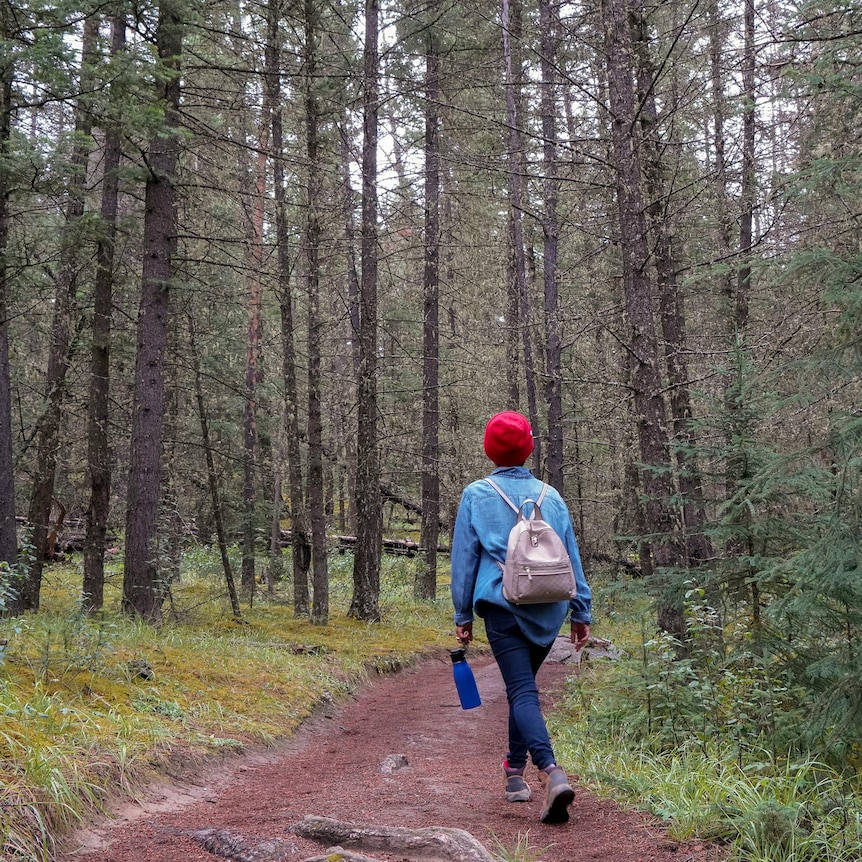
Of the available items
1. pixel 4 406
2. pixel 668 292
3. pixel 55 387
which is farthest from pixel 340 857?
pixel 55 387

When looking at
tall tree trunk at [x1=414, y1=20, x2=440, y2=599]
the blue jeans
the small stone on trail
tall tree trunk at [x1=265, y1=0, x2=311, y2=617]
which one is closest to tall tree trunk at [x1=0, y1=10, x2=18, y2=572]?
tall tree trunk at [x1=265, y1=0, x2=311, y2=617]

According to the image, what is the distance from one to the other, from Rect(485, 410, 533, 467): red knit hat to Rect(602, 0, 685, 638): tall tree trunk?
11.6 feet

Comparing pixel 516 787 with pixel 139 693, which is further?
pixel 139 693

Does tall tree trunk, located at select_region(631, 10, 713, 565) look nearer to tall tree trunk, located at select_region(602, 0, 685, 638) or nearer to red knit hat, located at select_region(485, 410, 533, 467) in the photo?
tall tree trunk, located at select_region(602, 0, 685, 638)

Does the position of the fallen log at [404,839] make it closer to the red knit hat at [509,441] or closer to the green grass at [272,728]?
the green grass at [272,728]

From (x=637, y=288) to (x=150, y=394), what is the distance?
20.5ft

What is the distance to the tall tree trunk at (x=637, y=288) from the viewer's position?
7852 mm

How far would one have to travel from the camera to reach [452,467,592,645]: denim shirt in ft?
14.0

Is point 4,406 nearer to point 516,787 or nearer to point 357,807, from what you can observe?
point 357,807

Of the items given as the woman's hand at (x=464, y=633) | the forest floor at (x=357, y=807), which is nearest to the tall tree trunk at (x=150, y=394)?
the forest floor at (x=357, y=807)

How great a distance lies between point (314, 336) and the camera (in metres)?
12.8

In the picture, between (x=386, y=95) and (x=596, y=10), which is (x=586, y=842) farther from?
(x=386, y=95)

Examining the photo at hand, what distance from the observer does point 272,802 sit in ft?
15.4

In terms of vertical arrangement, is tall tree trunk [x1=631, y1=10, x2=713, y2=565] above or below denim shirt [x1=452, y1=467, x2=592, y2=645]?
above
